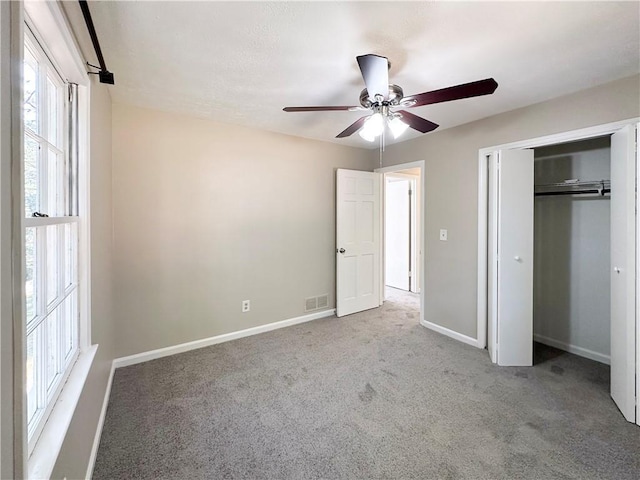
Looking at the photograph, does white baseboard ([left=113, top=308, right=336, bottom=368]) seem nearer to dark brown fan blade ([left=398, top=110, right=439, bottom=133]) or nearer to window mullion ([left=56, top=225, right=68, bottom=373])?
window mullion ([left=56, top=225, right=68, bottom=373])

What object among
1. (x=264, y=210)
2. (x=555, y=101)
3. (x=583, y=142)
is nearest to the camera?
(x=555, y=101)

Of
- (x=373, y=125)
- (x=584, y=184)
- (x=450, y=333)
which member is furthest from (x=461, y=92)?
(x=450, y=333)

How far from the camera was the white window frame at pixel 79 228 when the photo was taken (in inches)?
36.3

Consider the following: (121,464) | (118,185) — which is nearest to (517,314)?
(121,464)

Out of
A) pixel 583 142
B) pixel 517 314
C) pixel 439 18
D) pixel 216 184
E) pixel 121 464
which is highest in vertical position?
pixel 439 18

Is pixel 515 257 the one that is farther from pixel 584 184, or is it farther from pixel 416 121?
pixel 416 121

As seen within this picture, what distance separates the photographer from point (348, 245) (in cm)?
395

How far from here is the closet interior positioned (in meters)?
2.68

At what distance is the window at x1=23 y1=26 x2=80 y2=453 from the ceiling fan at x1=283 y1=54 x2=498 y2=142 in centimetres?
121

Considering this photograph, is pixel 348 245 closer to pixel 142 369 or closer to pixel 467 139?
pixel 467 139

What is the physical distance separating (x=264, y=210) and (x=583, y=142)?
11.0 ft

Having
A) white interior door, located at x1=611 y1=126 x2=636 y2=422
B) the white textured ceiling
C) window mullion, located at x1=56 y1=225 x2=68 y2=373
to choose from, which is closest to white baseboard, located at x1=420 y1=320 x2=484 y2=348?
white interior door, located at x1=611 y1=126 x2=636 y2=422

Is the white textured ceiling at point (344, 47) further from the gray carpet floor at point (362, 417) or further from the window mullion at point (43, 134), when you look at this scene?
the gray carpet floor at point (362, 417)

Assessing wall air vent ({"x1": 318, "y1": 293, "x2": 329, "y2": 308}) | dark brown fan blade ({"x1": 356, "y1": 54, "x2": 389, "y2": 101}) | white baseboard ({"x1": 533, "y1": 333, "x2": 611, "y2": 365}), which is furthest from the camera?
wall air vent ({"x1": 318, "y1": 293, "x2": 329, "y2": 308})
